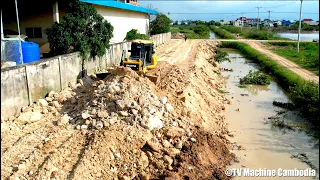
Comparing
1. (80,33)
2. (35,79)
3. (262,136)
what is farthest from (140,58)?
(262,136)

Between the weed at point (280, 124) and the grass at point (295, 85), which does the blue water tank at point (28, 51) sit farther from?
the grass at point (295, 85)

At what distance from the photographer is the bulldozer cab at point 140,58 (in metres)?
14.2

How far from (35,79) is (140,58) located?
5.54 metres

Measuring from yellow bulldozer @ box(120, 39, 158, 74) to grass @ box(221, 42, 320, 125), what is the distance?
7266mm

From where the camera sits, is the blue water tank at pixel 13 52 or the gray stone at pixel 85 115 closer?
the gray stone at pixel 85 115

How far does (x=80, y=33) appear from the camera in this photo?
14703 mm

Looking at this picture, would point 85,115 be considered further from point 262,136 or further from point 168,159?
point 262,136

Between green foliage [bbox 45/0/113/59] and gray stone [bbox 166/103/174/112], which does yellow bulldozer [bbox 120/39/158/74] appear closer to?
green foliage [bbox 45/0/113/59]

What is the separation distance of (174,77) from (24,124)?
24.7 feet

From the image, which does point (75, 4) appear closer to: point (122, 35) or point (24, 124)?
point (24, 124)

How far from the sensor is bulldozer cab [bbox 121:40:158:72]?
46.6ft

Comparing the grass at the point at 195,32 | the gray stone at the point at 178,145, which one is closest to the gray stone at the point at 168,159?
the gray stone at the point at 178,145

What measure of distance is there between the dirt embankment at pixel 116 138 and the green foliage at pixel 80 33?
3.54 m

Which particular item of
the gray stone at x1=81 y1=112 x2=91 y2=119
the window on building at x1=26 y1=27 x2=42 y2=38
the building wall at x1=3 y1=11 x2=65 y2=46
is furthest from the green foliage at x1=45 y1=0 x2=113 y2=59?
the gray stone at x1=81 y1=112 x2=91 y2=119
